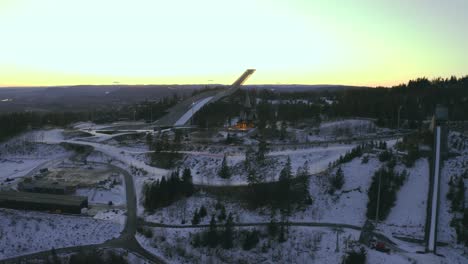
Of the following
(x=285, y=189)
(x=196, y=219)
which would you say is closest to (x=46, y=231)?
(x=196, y=219)

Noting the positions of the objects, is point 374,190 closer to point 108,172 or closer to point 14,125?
point 108,172

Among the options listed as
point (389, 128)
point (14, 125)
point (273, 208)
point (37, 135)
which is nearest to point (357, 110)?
point (389, 128)

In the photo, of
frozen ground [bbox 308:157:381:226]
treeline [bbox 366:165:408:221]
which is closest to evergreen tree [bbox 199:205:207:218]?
frozen ground [bbox 308:157:381:226]

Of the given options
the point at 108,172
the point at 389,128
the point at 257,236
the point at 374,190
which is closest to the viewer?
the point at 257,236

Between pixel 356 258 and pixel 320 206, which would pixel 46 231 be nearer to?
pixel 320 206

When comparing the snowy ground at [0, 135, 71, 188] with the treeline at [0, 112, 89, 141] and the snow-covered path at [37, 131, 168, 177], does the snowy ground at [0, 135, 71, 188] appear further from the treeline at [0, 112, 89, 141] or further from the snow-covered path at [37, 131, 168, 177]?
the treeline at [0, 112, 89, 141]

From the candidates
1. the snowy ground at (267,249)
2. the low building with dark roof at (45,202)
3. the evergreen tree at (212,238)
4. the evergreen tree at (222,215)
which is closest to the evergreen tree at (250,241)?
the snowy ground at (267,249)
